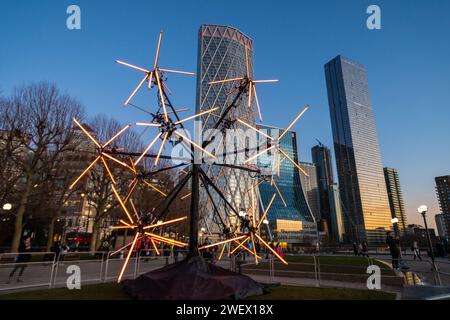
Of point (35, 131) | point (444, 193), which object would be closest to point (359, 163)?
point (444, 193)

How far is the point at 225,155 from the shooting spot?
9.09m

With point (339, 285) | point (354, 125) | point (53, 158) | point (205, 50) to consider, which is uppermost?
point (205, 50)

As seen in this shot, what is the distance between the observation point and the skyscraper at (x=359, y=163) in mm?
164625

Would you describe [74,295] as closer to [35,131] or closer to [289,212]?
[35,131]

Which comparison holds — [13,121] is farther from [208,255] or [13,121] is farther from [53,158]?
[208,255]

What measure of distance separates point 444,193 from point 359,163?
4603 centimetres

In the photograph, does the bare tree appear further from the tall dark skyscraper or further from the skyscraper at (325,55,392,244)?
the skyscraper at (325,55,392,244)

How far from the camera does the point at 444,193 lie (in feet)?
466

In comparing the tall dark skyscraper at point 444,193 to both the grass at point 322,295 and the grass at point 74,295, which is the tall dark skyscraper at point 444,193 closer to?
the grass at point 322,295

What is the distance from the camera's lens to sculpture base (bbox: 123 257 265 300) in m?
7.66

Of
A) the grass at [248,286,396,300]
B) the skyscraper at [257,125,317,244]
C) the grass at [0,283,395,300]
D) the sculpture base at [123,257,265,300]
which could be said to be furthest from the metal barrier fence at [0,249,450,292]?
the skyscraper at [257,125,317,244]
